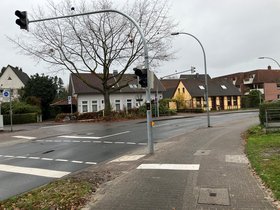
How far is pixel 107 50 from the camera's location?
35.2m

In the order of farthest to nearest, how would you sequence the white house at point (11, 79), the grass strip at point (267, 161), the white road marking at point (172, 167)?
the white house at point (11, 79) → the white road marking at point (172, 167) → the grass strip at point (267, 161)

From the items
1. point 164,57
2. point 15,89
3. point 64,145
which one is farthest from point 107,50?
point 15,89

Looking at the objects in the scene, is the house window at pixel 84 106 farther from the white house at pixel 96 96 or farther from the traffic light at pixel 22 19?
the traffic light at pixel 22 19

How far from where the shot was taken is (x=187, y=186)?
7.76m

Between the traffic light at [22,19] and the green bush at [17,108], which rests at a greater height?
the traffic light at [22,19]

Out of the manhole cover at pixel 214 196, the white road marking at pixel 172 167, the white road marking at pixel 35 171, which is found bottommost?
the white road marking at pixel 35 171

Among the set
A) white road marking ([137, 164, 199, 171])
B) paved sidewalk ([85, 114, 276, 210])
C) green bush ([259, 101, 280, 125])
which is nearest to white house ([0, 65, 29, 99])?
green bush ([259, 101, 280, 125])

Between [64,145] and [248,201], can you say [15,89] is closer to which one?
[64,145]

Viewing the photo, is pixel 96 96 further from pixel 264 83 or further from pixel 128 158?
pixel 264 83

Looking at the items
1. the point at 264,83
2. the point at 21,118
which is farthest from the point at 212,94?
the point at 21,118

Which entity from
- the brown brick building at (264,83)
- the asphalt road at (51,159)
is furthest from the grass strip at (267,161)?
the brown brick building at (264,83)

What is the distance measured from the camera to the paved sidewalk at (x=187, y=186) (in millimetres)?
6473

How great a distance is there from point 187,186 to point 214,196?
97 cm

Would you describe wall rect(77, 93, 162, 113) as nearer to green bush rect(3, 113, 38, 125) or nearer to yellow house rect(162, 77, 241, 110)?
green bush rect(3, 113, 38, 125)
